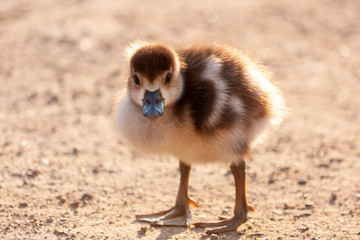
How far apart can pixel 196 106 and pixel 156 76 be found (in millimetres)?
320

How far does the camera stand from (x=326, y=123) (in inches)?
222

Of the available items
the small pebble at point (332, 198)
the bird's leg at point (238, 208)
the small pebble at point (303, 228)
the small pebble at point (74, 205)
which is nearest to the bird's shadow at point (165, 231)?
the bird's leg at point (238, 208)

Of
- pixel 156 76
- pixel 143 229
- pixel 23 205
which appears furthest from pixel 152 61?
pixel 23 205

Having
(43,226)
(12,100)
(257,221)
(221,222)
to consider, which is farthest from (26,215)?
(12,100)

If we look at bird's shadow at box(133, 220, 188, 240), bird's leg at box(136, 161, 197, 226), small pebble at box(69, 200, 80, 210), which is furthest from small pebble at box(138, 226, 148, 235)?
small pebble at box(69, 200, 80, 210)

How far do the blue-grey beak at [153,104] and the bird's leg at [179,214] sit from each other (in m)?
0.76

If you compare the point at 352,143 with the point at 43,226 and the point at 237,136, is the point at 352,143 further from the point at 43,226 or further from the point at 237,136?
the point at 43,226

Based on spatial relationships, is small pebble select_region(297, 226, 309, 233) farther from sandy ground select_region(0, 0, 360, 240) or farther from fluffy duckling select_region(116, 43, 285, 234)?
fluffy duckling select_region(116, 43, 285, 234)

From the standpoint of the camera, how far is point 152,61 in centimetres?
341

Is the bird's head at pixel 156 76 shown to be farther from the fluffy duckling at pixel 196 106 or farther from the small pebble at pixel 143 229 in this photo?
the small pebble at pixel 143 229

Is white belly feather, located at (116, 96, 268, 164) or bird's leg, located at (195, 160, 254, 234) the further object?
bird's leg, located at (195, 160, 254, 234)

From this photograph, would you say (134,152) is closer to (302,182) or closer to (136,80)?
(302,182)

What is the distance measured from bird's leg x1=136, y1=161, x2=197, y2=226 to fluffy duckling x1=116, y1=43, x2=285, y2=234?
6 centimetres

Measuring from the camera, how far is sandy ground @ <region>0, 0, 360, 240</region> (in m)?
3.93
